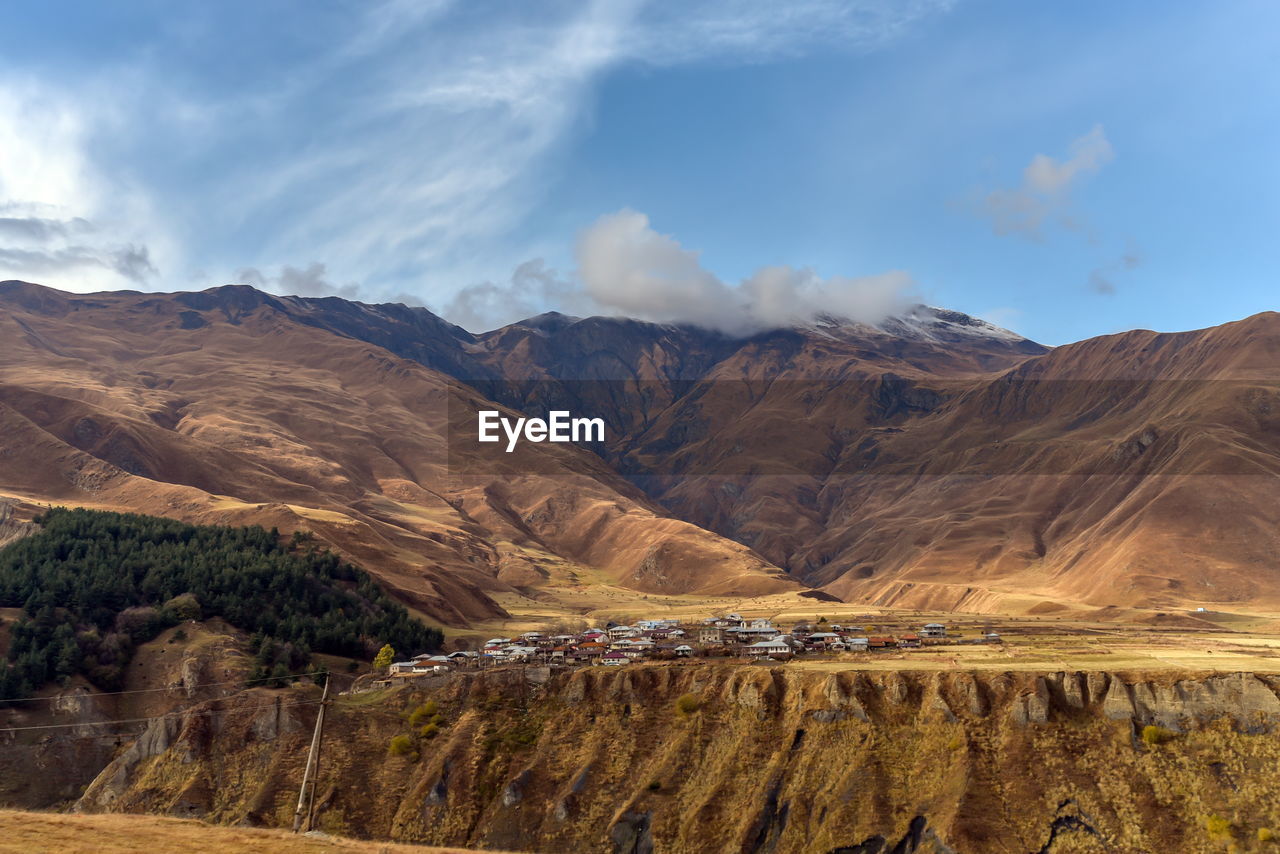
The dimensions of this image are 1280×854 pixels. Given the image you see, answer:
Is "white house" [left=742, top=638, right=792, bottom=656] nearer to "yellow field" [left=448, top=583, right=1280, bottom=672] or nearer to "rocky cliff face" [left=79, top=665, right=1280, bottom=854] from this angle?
"yellow field" [left=448, top=583, right=1280, bottom=672]

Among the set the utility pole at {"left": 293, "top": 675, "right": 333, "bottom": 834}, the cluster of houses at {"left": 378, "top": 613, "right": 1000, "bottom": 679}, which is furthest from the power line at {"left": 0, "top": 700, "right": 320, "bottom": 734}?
the cluster of houses at {"left": 378, "top": 613, "right": 1000, "bottom": 679}

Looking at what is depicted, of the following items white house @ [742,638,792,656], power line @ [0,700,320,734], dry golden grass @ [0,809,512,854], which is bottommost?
power line @ [0,700,320,734]

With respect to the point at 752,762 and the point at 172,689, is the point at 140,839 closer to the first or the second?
the point at 752,762

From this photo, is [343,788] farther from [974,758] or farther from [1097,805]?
[1097,805]

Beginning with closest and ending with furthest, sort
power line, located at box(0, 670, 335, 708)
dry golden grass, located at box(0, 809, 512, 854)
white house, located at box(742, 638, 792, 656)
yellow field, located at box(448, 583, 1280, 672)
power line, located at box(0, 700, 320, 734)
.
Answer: dry golden grass, located at box(0, 809, 512, 854) → yellow field, located at box(448, 583, 1280, 672) → power line, located at box(0, 700, 320, 734) → white house, located at box(742, 638, 792, 656) → power line, located at box(0, 670, 335, 708)

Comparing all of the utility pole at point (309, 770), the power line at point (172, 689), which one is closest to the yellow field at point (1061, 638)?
the utility pole at point (309, 770)

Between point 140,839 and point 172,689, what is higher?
point 140,839

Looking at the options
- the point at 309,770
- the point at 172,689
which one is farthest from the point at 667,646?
the point at 172,689
